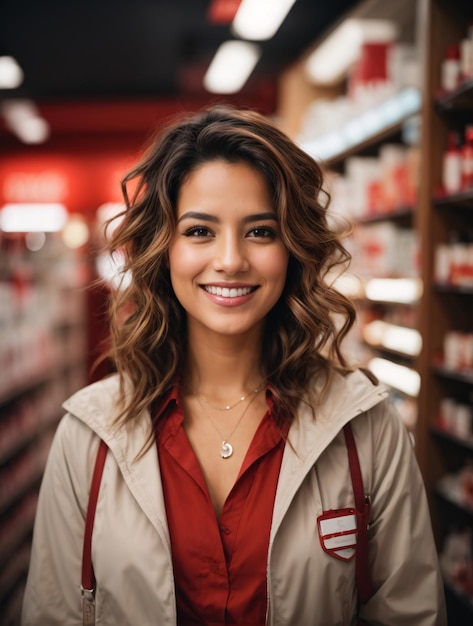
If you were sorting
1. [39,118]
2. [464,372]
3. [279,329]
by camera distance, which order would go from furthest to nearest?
[39,118]
[464,372]
[279,329]

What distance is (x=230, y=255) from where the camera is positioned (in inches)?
64.0

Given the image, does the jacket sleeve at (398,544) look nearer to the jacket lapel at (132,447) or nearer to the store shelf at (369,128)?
the jacket lapel at (132,447)

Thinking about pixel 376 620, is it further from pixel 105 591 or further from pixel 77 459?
pixel 77 459

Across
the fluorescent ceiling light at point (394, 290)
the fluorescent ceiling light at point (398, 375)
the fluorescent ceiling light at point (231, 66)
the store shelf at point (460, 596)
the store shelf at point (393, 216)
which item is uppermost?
the fluorescent ceiling light at point (231, 66)

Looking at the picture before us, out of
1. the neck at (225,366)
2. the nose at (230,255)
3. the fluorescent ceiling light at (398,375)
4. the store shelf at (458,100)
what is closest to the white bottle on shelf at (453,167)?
the store shelf at (458,100)

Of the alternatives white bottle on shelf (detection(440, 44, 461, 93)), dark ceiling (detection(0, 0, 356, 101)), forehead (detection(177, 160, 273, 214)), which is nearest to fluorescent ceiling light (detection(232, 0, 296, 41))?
dark ceiling (detection(0, 0, 356, 101))

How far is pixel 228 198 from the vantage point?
167cm

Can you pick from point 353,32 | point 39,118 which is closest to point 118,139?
point 39,118

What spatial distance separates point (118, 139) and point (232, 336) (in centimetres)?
1137

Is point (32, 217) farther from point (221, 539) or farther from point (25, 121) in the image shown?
point (221, 539)

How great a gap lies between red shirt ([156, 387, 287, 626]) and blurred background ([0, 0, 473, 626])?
0.66 metres

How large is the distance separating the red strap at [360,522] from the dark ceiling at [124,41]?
6.97m

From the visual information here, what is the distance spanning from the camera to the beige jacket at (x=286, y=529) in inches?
62.3

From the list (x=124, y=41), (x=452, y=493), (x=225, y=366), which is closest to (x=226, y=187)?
(x=225, y=366)
